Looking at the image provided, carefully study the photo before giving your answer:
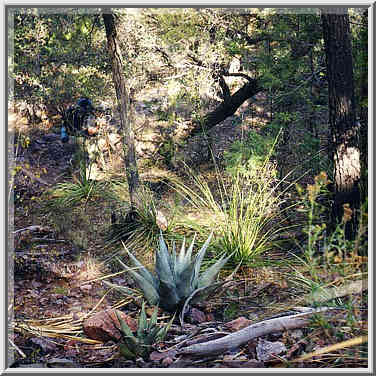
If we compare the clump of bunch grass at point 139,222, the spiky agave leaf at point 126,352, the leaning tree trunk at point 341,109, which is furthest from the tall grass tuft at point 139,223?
the leaning tree trunk at point 341,109

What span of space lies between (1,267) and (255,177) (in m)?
1.47

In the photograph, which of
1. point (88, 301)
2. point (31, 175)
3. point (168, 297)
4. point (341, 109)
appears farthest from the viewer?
point (31, 175)

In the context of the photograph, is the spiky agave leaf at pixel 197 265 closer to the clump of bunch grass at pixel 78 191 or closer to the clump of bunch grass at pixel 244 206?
the clump of bunch grass at pixel 244 206

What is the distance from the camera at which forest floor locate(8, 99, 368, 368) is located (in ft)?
7.78

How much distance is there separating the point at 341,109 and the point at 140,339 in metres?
1.61

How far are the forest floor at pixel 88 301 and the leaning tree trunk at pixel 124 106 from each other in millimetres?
209

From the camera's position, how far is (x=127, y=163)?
304 cm

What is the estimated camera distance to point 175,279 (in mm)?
2588

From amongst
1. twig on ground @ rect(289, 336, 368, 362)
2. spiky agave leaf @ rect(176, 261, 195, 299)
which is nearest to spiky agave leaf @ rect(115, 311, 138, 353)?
spiky agave leaf @ rect(176, 261, 195, 299)

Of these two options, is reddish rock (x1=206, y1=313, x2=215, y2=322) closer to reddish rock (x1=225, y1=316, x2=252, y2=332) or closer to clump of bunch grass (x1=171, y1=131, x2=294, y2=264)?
reddish rock (x1=225, y1=316, x2=252, y2=332)

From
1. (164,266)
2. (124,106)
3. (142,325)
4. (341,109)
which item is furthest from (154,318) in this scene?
(341,109)

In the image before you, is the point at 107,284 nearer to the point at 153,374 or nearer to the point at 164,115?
the point at 153,374

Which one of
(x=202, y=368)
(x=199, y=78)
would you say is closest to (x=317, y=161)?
(x=199, y=78)

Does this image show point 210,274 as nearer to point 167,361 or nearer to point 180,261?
point 180,261
